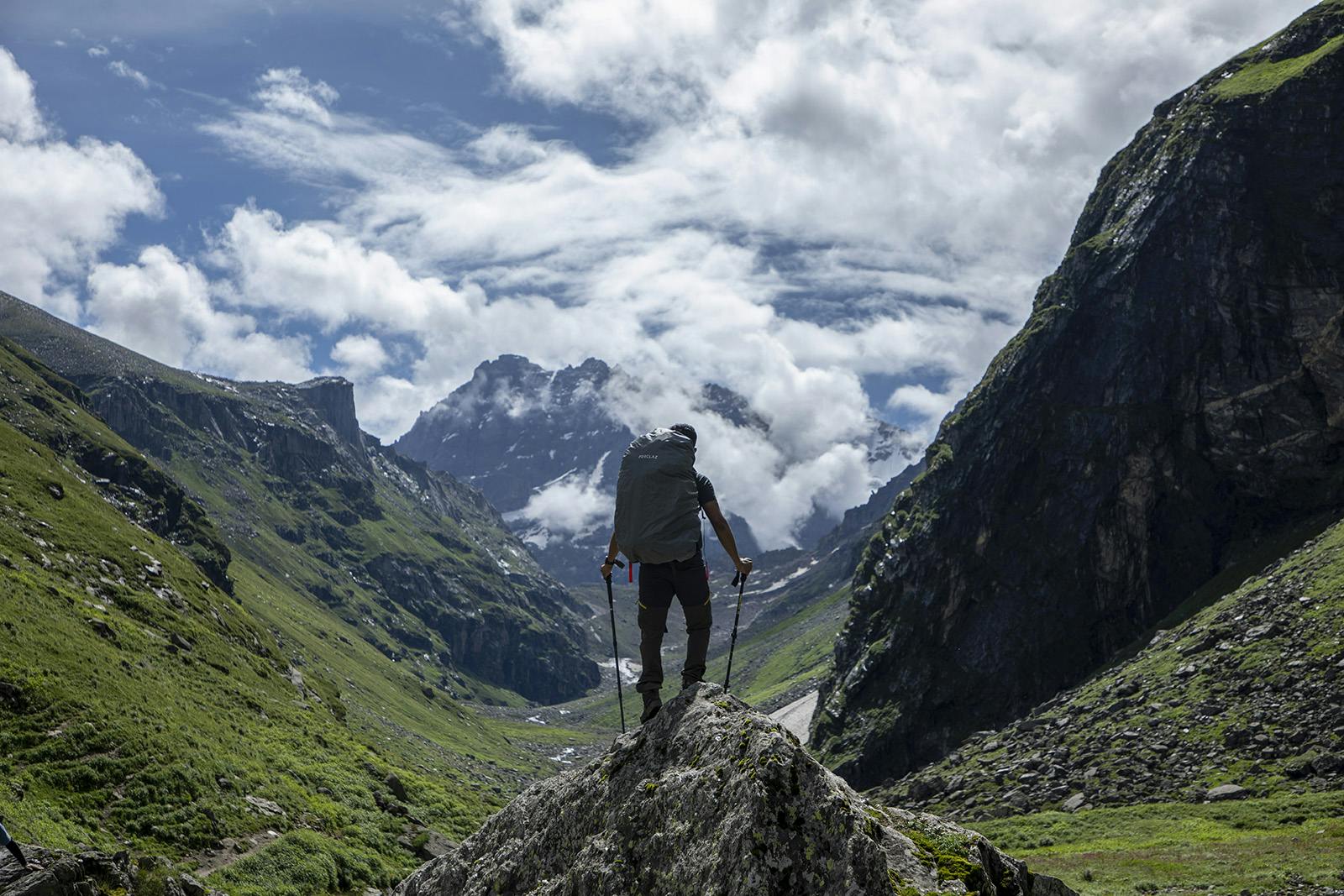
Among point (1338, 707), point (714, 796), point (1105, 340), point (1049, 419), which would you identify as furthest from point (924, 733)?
point (714, 796)

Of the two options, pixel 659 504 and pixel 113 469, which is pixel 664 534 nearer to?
pixel 659 504

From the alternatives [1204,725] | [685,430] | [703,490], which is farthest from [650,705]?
[1204,725]

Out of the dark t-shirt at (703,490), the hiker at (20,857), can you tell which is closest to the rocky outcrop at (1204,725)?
the dark t-shirt at (703,490)

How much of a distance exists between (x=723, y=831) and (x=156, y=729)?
3569 centimetres

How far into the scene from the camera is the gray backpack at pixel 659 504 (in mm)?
A: 15391

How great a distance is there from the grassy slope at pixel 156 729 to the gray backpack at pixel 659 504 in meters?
20.7

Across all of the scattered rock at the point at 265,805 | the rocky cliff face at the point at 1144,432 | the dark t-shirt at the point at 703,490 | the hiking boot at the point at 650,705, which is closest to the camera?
the hiking boot at the point at 650,705

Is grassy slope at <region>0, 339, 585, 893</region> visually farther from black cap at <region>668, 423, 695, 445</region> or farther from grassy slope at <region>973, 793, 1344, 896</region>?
grassy slope at <region>973, 793, 1344, 896</region>

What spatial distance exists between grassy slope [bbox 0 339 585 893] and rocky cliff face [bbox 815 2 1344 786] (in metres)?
94.8

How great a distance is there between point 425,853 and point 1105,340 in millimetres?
139419

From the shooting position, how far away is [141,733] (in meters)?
37.0

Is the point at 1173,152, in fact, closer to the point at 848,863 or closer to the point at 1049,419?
the point at 1049,419

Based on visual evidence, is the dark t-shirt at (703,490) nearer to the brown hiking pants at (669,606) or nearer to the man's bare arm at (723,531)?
the man's bare arm at (723,531)

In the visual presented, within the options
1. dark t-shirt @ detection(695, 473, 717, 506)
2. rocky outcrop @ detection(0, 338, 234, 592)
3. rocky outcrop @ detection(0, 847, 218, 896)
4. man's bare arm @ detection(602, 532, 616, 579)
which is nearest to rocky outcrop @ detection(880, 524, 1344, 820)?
A: man's bare arm @ detection(602, 532, 616, 579)
